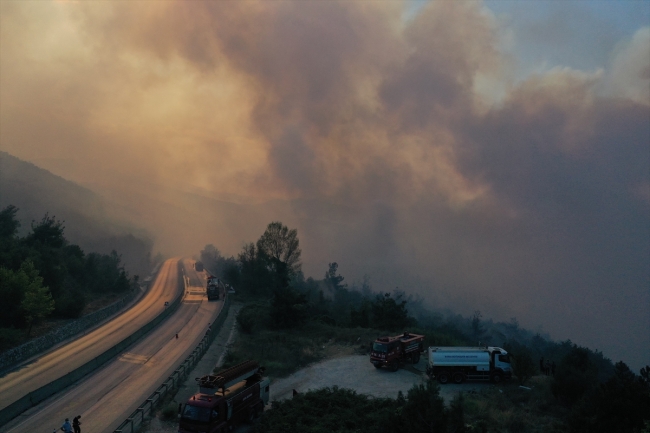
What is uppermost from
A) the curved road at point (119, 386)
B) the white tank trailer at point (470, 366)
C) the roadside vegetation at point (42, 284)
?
the roadside vegetation at point (42, 284)

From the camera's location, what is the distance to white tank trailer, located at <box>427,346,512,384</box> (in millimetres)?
35156

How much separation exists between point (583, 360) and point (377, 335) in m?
23.2

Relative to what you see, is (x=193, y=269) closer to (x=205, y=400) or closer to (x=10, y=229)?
(x=10, y=229)

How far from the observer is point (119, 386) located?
35000 mm

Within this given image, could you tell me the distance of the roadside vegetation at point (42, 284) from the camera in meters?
46.9

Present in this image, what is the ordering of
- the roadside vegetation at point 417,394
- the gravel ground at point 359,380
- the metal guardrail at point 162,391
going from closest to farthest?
the roadside vegetation at point 417,394, the metal guardrail at point 162,391, the gravel ground at point 359,380

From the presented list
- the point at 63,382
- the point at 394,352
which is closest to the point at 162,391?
the point at 63,382

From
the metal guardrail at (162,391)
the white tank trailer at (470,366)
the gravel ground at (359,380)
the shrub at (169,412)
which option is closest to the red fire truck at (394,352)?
the gravel ground at (359,380)

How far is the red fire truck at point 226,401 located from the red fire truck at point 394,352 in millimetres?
13451

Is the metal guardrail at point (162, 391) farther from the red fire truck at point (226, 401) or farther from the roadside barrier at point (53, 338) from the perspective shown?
the roadside barrier at point (53, 338)

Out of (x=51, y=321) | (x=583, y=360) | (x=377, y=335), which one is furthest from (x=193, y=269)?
(x=583, y=360)

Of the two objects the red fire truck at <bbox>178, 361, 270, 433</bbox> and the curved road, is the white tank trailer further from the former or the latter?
the curved road

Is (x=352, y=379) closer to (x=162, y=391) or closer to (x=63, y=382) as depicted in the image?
(x=162, y=391)

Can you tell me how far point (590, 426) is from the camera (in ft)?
58.5
